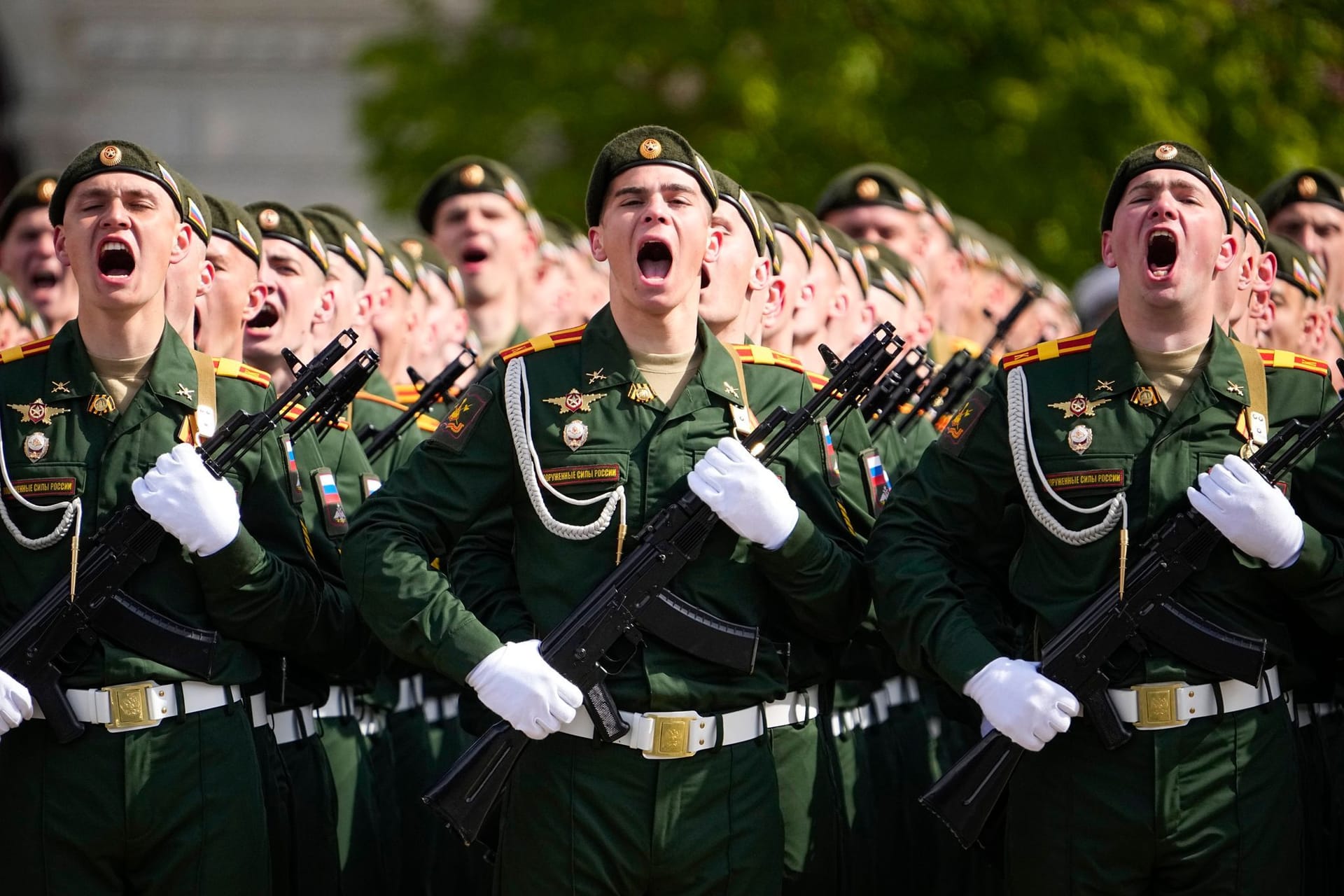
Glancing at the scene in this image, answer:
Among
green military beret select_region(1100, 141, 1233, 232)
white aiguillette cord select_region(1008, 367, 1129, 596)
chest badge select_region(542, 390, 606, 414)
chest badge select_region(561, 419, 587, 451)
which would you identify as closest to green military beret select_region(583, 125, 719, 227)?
chest badge select_region(542, 390, 606, 414)

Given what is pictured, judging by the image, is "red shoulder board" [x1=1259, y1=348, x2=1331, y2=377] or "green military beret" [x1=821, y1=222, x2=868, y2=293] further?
"green military beret" [x1=821, y1=222, x2=868, y2=293]

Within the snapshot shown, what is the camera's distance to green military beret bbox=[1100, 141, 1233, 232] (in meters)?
5.91

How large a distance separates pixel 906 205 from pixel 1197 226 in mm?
4729

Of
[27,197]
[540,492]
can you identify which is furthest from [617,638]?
[27,197]

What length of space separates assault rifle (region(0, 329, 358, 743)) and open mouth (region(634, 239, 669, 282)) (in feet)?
4.04

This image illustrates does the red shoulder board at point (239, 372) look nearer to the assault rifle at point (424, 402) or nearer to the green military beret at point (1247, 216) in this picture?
the assault rifle at point (424, 402)

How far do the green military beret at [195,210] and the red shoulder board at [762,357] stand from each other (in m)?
1.65

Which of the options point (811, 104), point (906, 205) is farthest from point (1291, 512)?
point (811, 104)

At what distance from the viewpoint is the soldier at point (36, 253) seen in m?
9.60

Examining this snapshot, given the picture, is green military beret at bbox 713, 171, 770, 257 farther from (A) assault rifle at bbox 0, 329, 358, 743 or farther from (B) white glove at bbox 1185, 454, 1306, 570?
(B) white glove at bbox 1185, 454, 1306, 570

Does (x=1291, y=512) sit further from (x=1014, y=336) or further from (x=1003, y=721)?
(x=1014, y=336)

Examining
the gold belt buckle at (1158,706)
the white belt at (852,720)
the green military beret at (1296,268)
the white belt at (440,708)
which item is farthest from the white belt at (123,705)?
the green military beret at (1296,268)

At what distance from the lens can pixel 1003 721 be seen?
5543 millimetres

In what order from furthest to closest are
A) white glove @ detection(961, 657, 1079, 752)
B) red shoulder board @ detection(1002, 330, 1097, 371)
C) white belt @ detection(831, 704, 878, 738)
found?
white belt @ detection(831, 704, 878, 738) → red shoulder board @ detection(1002, 330, 1097, 371) → white glove @ detection(961, 657, 1079, 752)
